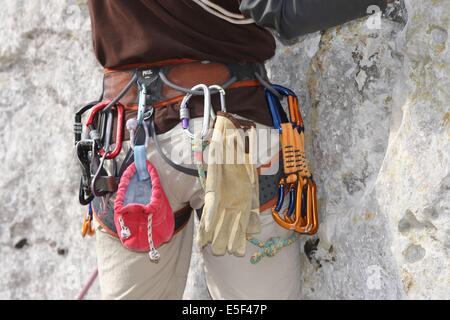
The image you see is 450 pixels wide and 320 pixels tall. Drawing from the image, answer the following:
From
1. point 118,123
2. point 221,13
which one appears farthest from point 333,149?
point 118,123

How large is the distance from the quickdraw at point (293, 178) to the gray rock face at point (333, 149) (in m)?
0.18

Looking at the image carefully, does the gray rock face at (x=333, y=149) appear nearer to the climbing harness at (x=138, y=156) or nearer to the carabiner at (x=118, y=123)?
the climbing harness at (x=138, y=156)

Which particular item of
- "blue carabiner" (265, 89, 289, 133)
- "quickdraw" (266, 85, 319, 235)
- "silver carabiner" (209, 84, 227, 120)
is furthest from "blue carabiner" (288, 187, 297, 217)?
"silver carabiner" (209, 84, 227, 120)

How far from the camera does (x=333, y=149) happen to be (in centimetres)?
264

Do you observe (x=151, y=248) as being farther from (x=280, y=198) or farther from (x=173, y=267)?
(x=280, y=198)

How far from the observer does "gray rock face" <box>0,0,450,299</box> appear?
227cm

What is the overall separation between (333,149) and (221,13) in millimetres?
748

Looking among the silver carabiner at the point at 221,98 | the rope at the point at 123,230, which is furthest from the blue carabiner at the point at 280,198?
the rope at the point at 123,230

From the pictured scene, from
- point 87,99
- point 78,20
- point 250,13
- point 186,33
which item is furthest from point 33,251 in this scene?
point 250,13

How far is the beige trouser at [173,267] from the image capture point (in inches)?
92.5

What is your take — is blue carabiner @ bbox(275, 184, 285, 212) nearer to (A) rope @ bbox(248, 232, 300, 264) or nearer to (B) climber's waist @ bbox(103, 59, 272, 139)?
(A) rope @ bbox(248, 232, 300, 264)

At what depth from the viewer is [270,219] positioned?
8.00 feet

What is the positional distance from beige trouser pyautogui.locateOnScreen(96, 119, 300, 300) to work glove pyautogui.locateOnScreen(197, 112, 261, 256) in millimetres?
133
